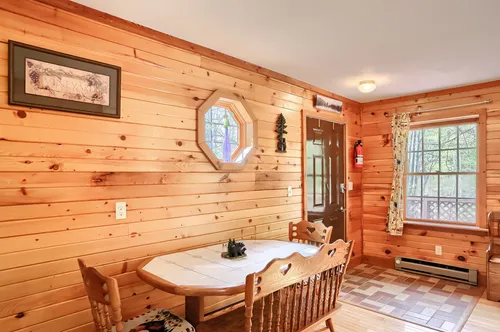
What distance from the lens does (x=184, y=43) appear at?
8.34 ft

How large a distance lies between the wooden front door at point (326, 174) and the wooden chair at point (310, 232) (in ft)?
2.02

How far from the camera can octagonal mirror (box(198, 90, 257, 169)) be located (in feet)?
8.75

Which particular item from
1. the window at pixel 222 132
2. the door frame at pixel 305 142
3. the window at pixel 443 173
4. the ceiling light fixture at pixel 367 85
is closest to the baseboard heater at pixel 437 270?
the window at pixel 443 173

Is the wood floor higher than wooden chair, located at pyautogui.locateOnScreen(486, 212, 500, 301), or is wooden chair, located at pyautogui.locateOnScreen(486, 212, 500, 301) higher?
wooden chair, located at pyautogui.locateOnScreen(486, 212, 500, 301)

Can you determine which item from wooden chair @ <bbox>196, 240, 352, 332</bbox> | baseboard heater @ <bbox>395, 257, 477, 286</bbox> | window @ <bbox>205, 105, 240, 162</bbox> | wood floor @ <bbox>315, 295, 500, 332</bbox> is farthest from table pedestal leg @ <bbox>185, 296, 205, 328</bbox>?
baseboard heater @ <bbox>395, 257, 477, 286</bbox>

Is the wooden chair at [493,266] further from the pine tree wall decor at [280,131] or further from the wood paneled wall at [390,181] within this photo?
the pine tree wall decor at [280,131]

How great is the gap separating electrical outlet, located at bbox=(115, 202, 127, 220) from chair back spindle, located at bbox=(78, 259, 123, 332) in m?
0.53

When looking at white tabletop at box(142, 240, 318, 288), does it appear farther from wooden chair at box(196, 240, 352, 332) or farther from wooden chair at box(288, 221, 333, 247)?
wooden chair at box(288, 221, 333, 247)

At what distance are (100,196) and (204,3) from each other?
1401 mm

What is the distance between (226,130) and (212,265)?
138cm

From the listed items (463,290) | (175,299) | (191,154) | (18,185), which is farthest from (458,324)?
(18,185)

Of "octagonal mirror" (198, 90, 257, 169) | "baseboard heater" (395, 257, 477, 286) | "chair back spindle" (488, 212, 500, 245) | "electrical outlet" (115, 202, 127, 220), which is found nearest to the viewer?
"electrical outlet" (115, 202, 127, 220)

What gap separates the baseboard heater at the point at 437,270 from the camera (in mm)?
3783

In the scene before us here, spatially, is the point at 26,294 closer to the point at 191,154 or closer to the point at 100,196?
the point at 100,196
